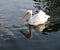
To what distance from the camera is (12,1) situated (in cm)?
2072

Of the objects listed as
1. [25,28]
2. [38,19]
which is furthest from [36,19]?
[25,28]

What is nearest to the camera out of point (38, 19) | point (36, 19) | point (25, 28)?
point (25, 28)

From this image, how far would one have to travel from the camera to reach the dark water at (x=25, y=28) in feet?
39.8

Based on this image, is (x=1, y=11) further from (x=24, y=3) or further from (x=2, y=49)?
(x=2, y=49)

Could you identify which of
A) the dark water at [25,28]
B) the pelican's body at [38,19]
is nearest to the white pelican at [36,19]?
the pelican's body at [38,19]

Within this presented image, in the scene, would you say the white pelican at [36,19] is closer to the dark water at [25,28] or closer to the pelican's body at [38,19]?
the pelican's body at [38,19]

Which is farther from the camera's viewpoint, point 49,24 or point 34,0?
point 34,0

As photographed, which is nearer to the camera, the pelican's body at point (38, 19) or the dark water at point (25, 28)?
the dark water at point (25, 28)

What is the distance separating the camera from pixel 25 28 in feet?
48.3

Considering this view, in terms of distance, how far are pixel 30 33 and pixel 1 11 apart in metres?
4.60

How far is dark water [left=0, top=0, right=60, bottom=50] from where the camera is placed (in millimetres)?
12140

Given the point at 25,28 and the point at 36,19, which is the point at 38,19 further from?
the point at 25,28

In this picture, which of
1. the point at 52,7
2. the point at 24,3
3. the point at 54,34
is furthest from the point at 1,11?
the point at 54,34

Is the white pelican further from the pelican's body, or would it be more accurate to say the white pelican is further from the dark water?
the dark water
